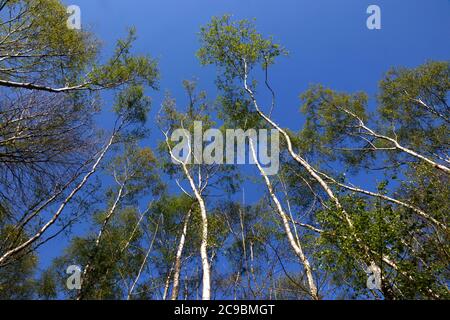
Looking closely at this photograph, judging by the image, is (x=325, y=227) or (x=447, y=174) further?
→ (x=447, y=174)

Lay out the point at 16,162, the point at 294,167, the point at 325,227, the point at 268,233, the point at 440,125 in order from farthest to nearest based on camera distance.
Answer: the point at 294,167, the point at 440,125, the point at 268,233, the point at 325,227, the point at 16,162

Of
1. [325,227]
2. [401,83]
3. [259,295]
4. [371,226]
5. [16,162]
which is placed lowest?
[259,295]

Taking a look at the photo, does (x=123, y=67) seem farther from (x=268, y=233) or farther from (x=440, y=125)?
(x=440, y=125)

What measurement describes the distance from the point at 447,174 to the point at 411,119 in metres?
6.47

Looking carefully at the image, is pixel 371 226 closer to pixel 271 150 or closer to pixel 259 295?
pixel 259 295

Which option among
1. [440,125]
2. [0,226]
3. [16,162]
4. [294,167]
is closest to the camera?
[16,162]

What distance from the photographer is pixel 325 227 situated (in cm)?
799

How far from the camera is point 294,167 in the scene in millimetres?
14469

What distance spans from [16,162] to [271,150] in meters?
9.77

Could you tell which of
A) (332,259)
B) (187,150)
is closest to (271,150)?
Answer: (187,150)

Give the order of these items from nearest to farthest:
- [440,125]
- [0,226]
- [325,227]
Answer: [325,227] < [0,226] < [440,125]

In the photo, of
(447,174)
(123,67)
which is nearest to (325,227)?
(447,174)

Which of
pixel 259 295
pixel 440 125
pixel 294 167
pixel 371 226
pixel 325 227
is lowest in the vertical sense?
pixel 259 295

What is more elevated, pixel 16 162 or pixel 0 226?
pixel 16 162
